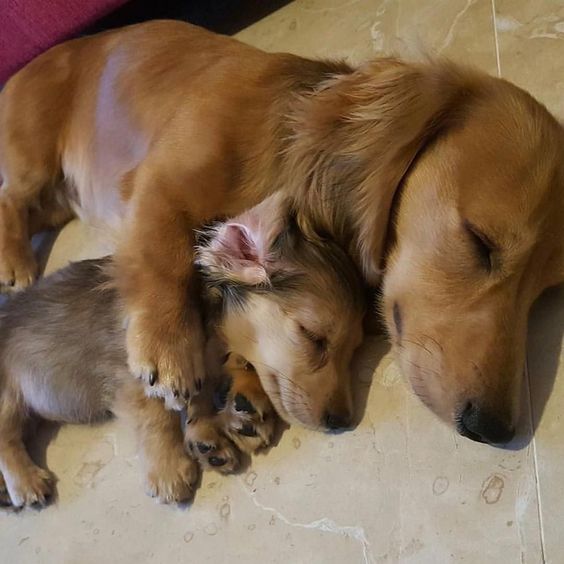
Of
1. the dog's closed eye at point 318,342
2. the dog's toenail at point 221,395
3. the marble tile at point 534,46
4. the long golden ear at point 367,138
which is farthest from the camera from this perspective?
the marble tile at point 534,46

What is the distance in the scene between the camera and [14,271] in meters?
2.24

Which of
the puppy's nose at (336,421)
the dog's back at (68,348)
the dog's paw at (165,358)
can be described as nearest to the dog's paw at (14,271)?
the dog's back at (68,348)

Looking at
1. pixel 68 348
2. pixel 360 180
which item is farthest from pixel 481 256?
pixel 68 348

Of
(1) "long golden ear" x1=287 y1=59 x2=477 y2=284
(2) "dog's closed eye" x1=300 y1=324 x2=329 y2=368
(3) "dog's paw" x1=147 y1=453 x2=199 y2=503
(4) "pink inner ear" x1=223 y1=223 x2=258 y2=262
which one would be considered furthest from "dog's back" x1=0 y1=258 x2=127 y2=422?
(1) "long golden ear" x1=287 y1=59 x2=477 y2=284

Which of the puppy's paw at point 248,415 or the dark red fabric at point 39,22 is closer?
the puppy's paw at point 248,415

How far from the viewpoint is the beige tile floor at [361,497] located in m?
1.55

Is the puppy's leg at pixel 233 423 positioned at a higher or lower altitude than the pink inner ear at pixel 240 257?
lower

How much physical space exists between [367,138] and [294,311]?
0.41 m

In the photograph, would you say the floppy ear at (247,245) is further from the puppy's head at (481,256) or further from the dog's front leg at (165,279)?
the puppy's head at (481,256)

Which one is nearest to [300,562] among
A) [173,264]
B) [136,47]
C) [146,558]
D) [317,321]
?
[146,558]

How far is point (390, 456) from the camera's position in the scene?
168 cm

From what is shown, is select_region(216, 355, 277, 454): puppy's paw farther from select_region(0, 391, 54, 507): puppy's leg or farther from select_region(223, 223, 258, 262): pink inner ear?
select_region(0, 391, 54, 507): puppy's leg

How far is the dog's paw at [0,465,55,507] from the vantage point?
1881 mm

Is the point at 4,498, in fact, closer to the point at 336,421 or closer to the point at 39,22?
the point at 336,421
